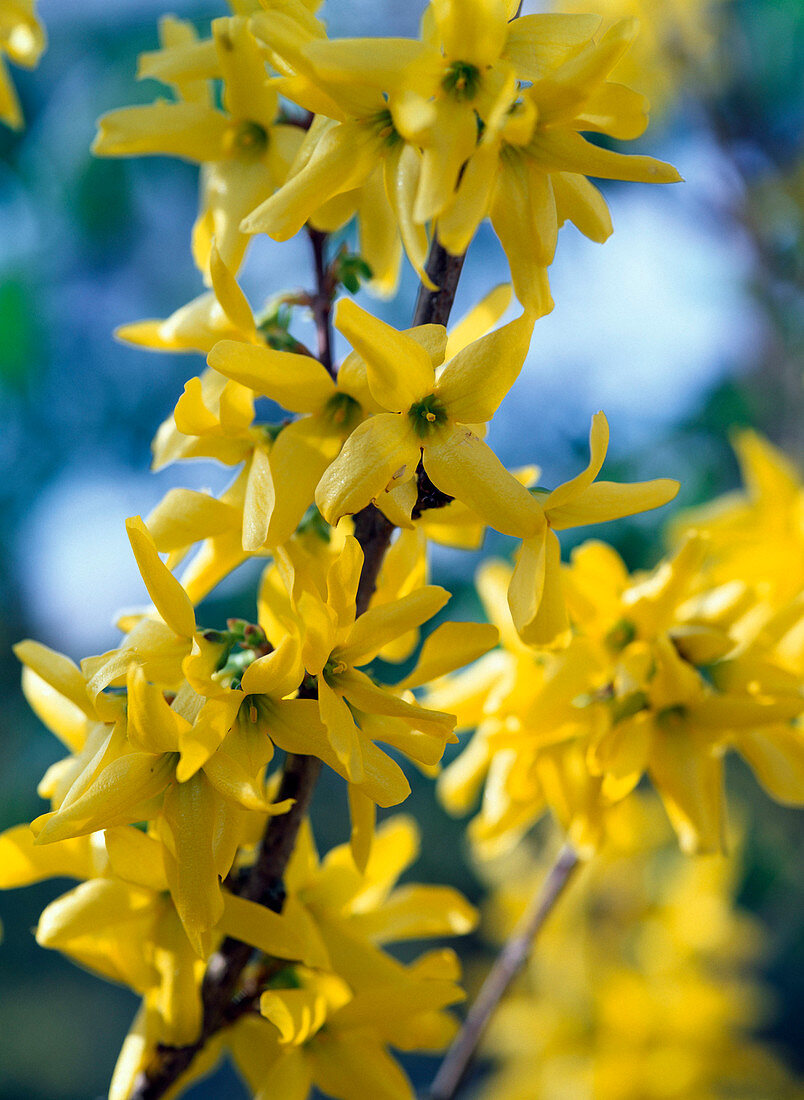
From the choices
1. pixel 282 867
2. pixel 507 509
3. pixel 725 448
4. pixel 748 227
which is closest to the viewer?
pixel 507 509

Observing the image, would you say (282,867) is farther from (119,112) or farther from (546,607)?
(119,112)

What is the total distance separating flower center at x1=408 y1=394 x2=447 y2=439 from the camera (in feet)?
1.62

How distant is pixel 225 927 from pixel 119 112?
0.59 metres

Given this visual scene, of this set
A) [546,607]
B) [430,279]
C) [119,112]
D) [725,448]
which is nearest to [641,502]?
[546,607]

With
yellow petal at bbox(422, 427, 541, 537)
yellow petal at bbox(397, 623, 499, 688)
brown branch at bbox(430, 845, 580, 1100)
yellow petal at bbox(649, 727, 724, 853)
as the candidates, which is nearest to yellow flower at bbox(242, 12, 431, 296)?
yellow petal at bbox(422, 427, 541, 537)

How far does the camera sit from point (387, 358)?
0.46 m

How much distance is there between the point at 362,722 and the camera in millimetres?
514

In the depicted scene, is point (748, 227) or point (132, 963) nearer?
point (132, 963)

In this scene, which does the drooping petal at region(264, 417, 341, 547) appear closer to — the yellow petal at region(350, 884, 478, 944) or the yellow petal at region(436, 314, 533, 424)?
the yellow petal at region(436, 314, 533, 424)

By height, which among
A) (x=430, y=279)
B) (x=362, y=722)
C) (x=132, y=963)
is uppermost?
(x=430, y=279)

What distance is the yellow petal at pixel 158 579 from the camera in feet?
1.54

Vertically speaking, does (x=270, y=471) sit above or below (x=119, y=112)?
below

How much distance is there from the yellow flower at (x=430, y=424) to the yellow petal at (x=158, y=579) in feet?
0.33

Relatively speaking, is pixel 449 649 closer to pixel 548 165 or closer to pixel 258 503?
pixel 258 503
